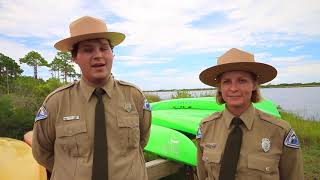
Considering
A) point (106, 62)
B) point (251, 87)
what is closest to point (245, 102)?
point (251, 87)

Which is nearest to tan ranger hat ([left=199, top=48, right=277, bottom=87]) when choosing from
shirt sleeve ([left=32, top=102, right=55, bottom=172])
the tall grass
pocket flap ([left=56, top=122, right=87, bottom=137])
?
pocket flap ([left=56, top=122, right=87, bottom=137])

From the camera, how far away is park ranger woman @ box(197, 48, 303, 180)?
2.38 metres

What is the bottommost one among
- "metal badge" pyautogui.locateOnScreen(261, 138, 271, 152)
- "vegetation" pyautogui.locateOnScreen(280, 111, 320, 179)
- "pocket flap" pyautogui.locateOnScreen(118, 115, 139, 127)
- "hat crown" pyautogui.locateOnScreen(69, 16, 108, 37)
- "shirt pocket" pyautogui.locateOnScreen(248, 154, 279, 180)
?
"vegetation" pyautogui.locateOnScreen(280, 111, 320, 179)

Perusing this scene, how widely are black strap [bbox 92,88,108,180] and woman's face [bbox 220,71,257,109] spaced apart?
83 centimetres

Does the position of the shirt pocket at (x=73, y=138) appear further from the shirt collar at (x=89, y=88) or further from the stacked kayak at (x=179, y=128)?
the stacked kayak at (x=179, y=128)

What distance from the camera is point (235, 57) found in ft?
8.25

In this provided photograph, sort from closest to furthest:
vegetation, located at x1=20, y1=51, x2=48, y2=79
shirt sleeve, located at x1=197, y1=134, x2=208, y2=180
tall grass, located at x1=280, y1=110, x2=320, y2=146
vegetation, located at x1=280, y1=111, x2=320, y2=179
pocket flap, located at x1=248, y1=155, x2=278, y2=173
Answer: pocket flap, located at x1=248, y1=155, x2=278, y2=173 → shirt sleeve, located at x1=197, y1=134, x2=208, y2=180 → vegetation, located at x1=280, y1=111, x2=320, y2=179 → tall grass, located at x1=280, y1=110, x2=320, y2=146 → vegetation, located at x1=20, y1=51, x2=48, y2=79

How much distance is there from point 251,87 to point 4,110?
4594 millimetres

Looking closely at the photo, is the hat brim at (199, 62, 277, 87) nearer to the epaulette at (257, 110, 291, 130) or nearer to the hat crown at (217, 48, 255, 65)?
the hat crown at (217, 48, 255, 65)

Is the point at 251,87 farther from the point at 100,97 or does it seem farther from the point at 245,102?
the point at 100,97

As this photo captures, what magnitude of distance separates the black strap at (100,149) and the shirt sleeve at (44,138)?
338 mm

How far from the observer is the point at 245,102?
248 cm

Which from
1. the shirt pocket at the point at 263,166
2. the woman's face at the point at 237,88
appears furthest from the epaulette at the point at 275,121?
the shirt pocket at the point at 263,166

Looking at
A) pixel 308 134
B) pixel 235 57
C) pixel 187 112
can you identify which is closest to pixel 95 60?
pixel 235 57
